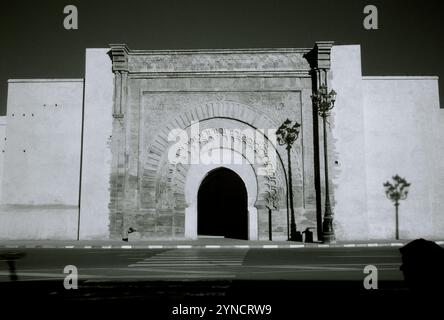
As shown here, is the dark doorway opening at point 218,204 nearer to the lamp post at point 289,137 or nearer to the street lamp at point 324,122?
the lamp post at point 289,137

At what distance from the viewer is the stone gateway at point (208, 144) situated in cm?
1850

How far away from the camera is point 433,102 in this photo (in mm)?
19312

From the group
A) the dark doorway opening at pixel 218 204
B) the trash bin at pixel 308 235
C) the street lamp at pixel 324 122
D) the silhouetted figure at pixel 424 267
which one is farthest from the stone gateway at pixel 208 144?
the silhouetted figure at pixel 424 267

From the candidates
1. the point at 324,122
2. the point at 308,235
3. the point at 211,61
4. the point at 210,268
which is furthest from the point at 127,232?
the point at 210,268

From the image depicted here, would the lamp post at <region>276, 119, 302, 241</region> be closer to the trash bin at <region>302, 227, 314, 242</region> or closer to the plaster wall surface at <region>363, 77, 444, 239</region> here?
the trash bin at <region>302, 227, 314, 242</region>

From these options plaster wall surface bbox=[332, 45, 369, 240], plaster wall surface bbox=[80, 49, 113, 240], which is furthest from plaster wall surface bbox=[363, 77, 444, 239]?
plaster wall surface bbox=[80, 49, 113, 240]

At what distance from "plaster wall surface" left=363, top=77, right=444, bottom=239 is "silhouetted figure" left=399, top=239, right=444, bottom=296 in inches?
681

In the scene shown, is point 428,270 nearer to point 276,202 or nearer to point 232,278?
point 232,278

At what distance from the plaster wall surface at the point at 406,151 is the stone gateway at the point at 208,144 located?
0.04 metres

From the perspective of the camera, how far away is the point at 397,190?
1867 centimetres

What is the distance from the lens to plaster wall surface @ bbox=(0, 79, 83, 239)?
19047mm
